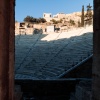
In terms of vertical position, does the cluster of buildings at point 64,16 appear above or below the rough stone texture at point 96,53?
above

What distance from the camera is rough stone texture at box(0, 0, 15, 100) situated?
219 inches

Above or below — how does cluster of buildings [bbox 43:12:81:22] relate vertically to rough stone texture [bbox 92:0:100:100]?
above

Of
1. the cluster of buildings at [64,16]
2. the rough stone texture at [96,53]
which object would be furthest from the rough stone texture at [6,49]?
the cluster of buildings at [64,16]

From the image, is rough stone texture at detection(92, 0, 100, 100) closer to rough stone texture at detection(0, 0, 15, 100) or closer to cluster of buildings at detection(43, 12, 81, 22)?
rough stone texture at detection(0, 0, 15, 100)

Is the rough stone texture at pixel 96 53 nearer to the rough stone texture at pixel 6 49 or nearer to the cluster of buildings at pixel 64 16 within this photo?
the rough stone texture at pixel 6 49

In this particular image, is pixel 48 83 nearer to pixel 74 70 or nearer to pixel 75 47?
pixel 74 70

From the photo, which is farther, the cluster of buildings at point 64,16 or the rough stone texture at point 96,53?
the cluster of buildings at point 64,16

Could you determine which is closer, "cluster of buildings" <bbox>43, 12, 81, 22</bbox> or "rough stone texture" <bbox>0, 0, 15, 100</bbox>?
"rough stone texture" <bbox>0, 0, 15, 100</bbox>

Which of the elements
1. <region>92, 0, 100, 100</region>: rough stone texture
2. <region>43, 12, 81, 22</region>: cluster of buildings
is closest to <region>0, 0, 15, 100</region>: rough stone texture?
<region>92, 0, 100, 100</region>: rough stone texture

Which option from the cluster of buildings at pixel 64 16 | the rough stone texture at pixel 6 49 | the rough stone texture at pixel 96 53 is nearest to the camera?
the rough stone texture at pixel 6 49

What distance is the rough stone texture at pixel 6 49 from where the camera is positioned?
18.2 feet

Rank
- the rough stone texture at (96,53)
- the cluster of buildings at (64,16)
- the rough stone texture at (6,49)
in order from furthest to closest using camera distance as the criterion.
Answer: the cluster of buildings at (64,16)
the rough stone texture at (96,53)
the rough stone texture at (6,49)

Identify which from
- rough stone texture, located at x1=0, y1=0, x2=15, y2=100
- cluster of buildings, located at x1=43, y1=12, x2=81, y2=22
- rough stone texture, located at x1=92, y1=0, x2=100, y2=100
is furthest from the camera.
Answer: cluster of buildings, located at x1=43, y1=12, x2=81, y2=22

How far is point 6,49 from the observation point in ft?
18.8
